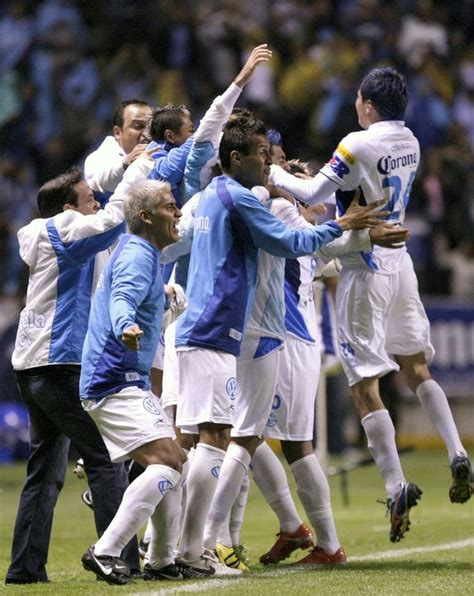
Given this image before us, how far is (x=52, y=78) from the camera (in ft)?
64.5

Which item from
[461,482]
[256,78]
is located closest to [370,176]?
[461,482]

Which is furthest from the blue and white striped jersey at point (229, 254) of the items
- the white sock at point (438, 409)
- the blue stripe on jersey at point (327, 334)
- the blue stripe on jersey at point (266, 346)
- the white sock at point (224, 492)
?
the blue stripe on jersey at point (327, 334)

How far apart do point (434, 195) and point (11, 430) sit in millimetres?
6154

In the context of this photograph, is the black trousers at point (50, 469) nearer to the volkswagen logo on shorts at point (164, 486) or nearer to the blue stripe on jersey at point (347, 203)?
the volkswagen logo on shorts at point (164, 486)

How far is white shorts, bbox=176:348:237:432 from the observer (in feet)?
23.7

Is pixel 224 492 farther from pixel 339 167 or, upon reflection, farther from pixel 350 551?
pixel 339 167

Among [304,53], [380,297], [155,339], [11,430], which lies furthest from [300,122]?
[155,339]

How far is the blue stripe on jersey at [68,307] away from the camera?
752 cm

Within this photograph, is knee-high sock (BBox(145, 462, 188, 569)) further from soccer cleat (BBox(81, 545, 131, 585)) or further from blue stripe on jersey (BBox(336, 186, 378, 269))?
blue stripe on jersey (BBox(336, 186, 378, 269))

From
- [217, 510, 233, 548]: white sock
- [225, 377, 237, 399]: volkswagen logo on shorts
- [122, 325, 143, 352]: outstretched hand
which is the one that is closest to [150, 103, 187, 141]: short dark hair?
[225, 377, 237, 399]: volkswagen logo on shorts

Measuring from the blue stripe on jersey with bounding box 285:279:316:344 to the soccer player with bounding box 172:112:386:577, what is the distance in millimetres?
893

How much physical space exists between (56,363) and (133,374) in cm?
69

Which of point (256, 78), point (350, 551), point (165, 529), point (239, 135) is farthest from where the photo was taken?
point (256, 78)

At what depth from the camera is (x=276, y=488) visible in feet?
26.8
